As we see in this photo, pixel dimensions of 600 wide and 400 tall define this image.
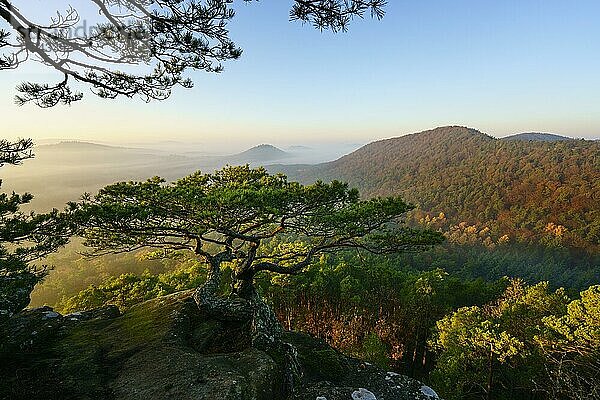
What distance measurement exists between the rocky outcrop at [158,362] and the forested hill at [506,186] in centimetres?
6046

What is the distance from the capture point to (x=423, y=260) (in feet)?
143

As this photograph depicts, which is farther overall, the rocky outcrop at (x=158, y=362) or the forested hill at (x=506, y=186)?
the forested hill at (x=506, y=186)

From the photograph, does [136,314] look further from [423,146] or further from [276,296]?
[423,146]

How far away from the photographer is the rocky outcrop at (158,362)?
14.8ft

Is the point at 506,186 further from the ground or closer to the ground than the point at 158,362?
closer to the ground

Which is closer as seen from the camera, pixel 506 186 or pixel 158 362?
pixel 158 362

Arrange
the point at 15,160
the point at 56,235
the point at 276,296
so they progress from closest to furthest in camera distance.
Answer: the point at 15,160, the point at 56,235, the point at 276,296

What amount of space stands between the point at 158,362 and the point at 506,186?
304 ft

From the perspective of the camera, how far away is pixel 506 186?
268 feet

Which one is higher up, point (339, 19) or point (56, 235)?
point (339, 19)

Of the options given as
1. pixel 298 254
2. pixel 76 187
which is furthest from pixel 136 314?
pixel 76 187

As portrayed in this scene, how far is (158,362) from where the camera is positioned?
5.23 m

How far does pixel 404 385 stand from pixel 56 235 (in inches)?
288

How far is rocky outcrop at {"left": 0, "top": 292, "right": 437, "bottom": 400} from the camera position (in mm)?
4520
